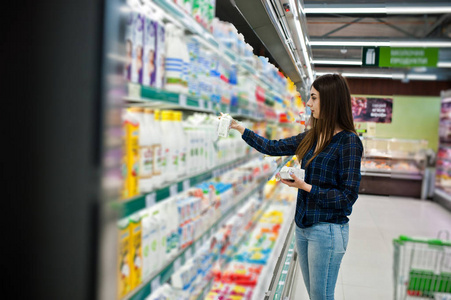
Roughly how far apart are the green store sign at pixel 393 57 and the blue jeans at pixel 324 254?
3.61m

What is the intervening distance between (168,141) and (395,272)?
2.73 meters

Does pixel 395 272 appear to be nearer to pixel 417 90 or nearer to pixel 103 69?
pixel 103 69

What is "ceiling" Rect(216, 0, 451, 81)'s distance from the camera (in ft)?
9.13

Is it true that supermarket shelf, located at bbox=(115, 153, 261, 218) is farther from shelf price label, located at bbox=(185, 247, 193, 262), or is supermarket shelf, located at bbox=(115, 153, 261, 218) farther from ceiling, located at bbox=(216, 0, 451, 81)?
ceiling, located at bbox=(216, 0, 451, 81)

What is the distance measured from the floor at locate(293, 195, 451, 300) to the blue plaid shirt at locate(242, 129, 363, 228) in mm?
1639

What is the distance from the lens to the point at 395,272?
10.5 ft

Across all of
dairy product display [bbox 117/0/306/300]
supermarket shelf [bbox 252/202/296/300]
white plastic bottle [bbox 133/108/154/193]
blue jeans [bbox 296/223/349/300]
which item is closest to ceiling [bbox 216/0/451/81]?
dairy product display [bbox 117/0/306/300]

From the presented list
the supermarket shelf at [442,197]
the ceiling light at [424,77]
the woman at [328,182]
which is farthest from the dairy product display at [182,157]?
the ceiling light at [424,77]

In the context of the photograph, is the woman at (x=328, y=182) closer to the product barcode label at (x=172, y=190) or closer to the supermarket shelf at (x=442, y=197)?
the product barcode label at (x=172, y=190)

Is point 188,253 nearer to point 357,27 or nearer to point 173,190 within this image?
point 173,190

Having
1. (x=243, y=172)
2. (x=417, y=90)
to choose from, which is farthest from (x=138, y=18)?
(x=417, y=90)

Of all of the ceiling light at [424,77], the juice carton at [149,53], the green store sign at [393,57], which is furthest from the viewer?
the ceiling light at [424,77]

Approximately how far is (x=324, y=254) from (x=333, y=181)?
423 millimetres

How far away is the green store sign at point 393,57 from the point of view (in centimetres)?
506
